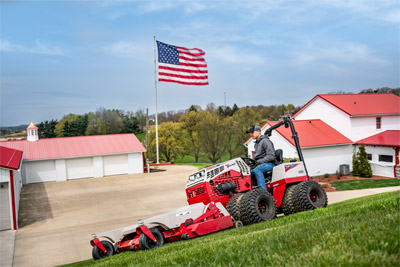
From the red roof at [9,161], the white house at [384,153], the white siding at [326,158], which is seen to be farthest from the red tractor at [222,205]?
the white house at [384,153]

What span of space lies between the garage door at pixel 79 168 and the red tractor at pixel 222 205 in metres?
26.2

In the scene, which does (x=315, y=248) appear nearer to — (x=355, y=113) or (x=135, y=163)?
(x=355, y=113)

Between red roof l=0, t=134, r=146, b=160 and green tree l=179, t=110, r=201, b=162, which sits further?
green tree l=179, t=110, r=201, b=162

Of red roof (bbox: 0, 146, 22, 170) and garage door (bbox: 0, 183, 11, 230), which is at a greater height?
red roof (bbox: 0, 146, 22, 170)

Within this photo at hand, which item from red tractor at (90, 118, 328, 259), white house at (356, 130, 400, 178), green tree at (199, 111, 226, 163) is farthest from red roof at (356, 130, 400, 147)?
green tree at (199, 111, 226, 163)

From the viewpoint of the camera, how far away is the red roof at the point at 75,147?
108 ft

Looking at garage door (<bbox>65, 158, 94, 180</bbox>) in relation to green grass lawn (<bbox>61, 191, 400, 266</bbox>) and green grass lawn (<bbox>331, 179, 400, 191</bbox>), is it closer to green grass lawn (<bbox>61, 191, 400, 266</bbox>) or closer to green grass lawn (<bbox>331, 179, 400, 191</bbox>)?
green grass lawn (<bbox>331, 179, 400, 191</bbox>)

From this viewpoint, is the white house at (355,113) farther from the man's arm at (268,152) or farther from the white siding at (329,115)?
the man's arm at (268,152)

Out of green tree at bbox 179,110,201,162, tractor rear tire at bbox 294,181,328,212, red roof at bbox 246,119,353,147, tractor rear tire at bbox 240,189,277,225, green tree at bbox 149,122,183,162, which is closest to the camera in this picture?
tractor rear tire at bbox 240,189,277,225

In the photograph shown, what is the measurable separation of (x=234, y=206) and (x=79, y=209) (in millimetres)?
14075

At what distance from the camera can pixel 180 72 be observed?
3203 centimetres

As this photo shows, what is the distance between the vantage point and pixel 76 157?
109 ft

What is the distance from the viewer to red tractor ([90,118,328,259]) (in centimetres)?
770

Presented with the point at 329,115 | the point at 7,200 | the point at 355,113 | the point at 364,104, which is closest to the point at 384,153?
the point at 355,113
